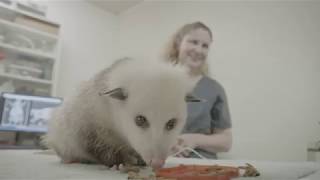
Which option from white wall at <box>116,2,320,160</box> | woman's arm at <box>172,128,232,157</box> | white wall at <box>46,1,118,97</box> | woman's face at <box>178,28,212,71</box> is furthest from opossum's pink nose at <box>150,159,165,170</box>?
white wall at <box>46,1,118,97</box>

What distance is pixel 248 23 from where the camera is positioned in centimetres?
337

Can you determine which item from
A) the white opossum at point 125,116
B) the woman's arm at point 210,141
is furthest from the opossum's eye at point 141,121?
the woman's arm at point 210,141

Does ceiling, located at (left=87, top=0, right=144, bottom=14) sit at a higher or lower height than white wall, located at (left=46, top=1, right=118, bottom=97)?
higher

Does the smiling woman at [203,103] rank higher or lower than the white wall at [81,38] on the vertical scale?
lower

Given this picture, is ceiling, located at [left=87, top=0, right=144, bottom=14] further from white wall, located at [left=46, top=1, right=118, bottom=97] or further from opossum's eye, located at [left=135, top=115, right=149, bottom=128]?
opossum's eye, located at [left=135, top=115, right=149, bottom=128]

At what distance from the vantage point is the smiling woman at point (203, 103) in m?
1.72

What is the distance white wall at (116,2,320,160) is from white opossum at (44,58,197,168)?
2.47m

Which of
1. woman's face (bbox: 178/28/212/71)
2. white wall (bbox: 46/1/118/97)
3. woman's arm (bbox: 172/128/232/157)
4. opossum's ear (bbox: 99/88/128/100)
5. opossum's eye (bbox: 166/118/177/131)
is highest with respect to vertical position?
white wall (bbox: 46/1/118/97)

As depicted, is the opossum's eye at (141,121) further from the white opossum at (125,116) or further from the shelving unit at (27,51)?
the shelving unit at (27,51)

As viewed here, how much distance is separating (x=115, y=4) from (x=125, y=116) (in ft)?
11.7

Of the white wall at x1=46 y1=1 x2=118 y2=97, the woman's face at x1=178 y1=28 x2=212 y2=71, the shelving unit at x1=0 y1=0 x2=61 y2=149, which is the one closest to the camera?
the woman's face at x1=178 y1=28 x2=212 y2=71

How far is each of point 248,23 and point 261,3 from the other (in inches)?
9.6

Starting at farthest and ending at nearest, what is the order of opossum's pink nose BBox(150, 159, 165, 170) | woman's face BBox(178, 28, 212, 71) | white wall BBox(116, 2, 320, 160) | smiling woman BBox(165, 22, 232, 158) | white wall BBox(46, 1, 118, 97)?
white wall BBox(46, 1, 118, 97) < white wall BBox(116, 2, 320, 160) < woman's face BBox(178, 28, 212, 71) < smiling woman BBox(165, 22, 232, 158) < opossum's pink nose BBox(150, 159, 165, 170)

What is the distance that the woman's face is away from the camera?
1.94 meters
